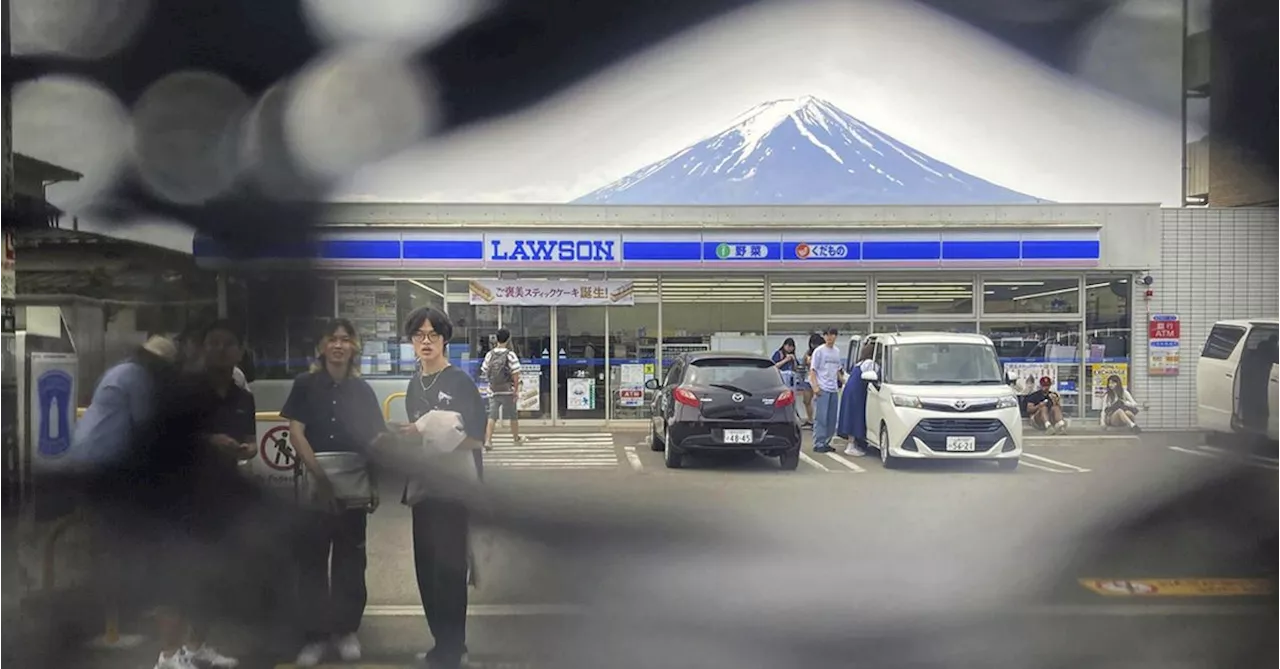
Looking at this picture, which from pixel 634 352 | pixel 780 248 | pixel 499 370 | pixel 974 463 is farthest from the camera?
pixel 974 463

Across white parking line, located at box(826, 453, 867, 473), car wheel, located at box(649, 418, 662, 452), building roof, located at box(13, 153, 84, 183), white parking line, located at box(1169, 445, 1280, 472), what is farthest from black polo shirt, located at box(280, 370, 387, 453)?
white parking line, located at box(1169, 445, 1280, 472)

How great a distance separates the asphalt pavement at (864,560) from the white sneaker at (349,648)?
0.07 m

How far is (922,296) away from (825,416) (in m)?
0.56

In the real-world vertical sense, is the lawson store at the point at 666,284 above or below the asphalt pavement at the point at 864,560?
above

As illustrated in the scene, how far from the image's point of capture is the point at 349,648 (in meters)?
2.40

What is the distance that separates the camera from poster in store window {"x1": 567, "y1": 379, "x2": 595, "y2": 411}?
2.41 meters

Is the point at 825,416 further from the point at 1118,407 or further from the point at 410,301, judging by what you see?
the point at 410,301

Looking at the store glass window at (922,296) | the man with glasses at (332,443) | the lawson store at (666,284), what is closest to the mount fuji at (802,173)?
the lawson store at (666,284)

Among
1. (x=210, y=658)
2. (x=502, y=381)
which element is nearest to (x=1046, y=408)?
(x=502, y=381)

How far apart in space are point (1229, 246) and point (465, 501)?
2.35 meters

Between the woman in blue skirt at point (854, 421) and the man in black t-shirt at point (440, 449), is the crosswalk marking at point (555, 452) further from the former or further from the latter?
→ the woman in blue skirt at point (854, 421)

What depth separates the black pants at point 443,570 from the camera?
2250mm

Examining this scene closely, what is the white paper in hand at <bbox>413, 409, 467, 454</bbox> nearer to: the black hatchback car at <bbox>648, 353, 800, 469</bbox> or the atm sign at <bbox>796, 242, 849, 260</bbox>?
the black hatchback car at <bbox>648, 353, 800, 469</bbox>

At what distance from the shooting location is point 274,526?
225cm
